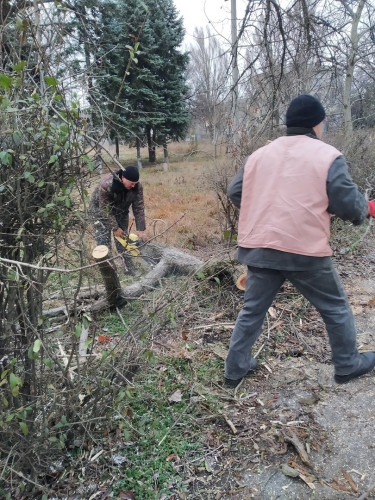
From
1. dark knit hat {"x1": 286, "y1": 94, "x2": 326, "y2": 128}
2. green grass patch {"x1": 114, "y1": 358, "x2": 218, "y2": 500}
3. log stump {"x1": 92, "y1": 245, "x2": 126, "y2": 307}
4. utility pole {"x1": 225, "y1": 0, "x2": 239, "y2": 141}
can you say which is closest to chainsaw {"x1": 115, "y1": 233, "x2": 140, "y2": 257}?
log stump {"x1": 92, "y1": 245, "x2": 126, "y2": 307}

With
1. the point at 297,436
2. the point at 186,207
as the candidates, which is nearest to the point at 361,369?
the point at 297,436

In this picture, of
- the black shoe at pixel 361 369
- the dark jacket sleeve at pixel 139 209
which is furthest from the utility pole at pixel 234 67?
the black shoe at pixel 361 369

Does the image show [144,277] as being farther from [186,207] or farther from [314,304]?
[186,207]

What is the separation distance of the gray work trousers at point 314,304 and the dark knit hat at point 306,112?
873 mm

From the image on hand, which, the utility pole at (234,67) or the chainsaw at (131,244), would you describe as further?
the utility pole at (234,67)

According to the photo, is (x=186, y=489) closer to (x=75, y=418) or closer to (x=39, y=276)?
(x=75, y=418)

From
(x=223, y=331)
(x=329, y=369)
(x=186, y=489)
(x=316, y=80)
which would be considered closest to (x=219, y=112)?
(x=316, y=80)

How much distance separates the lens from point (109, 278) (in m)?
3.86

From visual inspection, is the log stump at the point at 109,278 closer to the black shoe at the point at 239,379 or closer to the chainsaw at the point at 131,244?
the chainsaw at the point at 131,244

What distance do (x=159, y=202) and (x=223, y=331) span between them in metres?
7.34

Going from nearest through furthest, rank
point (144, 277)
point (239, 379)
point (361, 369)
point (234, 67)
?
point (361, 369)
point (239, 379)
point (234, 67)
point (144, 277)

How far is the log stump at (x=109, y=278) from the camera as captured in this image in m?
3.66

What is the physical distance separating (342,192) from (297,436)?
143cm

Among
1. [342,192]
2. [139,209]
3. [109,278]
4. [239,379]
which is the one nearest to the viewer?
[342,192]
